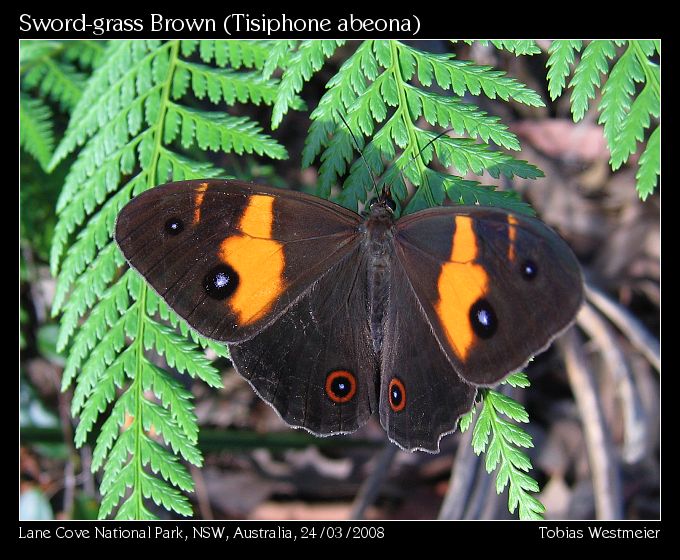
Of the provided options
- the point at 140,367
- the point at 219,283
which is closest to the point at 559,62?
the point at 219,283

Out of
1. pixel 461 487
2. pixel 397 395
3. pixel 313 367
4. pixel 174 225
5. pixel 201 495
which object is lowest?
pixel 461 487

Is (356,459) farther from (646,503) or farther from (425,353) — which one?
(425,353)

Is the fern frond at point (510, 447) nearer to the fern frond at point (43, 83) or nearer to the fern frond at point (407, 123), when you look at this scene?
the fern frond at point (407, 123)

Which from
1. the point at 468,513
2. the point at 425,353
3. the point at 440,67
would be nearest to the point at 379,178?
the point at 440,67

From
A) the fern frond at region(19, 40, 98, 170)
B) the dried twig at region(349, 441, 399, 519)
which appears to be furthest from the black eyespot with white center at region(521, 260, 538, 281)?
the fern frond at region(19, 40, 98, 170)

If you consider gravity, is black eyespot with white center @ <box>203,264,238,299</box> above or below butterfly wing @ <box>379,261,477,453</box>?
above

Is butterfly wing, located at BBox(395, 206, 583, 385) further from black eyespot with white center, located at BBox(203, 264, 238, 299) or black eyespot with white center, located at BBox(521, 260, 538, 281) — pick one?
black eyespot with white center, located at BBox(203, 264, 238, 299)

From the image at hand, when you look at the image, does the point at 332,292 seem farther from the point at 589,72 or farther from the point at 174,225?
the point at 589,72
